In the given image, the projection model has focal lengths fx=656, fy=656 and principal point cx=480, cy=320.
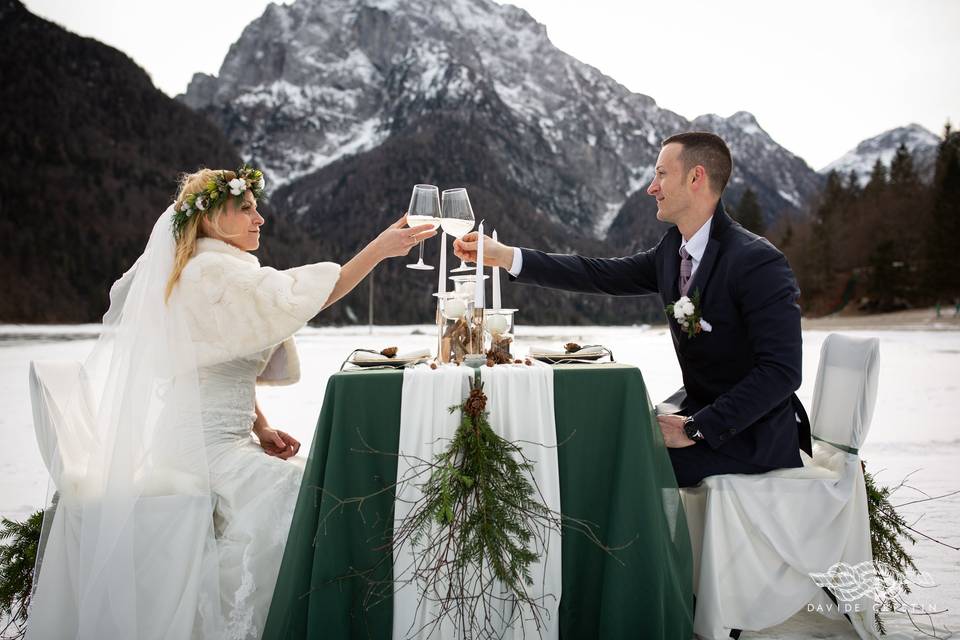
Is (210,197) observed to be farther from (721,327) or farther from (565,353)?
(721,327)

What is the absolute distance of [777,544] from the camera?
99.2 inches

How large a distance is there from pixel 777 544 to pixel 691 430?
535mm

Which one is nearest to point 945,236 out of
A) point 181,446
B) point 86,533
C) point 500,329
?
point 500,329

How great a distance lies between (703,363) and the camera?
2787mm

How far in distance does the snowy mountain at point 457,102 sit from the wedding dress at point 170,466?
115 m

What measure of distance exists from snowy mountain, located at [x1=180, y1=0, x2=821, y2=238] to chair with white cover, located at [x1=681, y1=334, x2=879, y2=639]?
11486 cm

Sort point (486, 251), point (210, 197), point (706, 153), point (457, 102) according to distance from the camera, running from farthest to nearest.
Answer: point (457, 102) → point (486, 251) → point (706, 153) → point (210, 197)

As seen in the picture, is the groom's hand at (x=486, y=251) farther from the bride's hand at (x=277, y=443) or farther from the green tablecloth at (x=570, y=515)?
the bride's hand at (x=277, y=443)

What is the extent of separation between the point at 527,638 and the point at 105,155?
97121mm

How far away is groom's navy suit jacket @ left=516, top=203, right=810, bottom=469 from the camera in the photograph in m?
2.51

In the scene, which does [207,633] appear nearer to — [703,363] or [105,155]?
[703,363]

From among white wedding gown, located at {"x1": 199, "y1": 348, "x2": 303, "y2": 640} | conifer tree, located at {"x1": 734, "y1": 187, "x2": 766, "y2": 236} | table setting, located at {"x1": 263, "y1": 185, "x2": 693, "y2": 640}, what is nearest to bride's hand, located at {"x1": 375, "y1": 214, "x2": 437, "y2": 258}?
table setting, located at {"x1": 263, "y1": 185, "x2": 693, "y2": 640}

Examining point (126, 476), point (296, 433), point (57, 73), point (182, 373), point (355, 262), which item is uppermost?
point (57, 73)

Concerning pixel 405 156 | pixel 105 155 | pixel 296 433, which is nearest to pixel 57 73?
pixel 105 155
